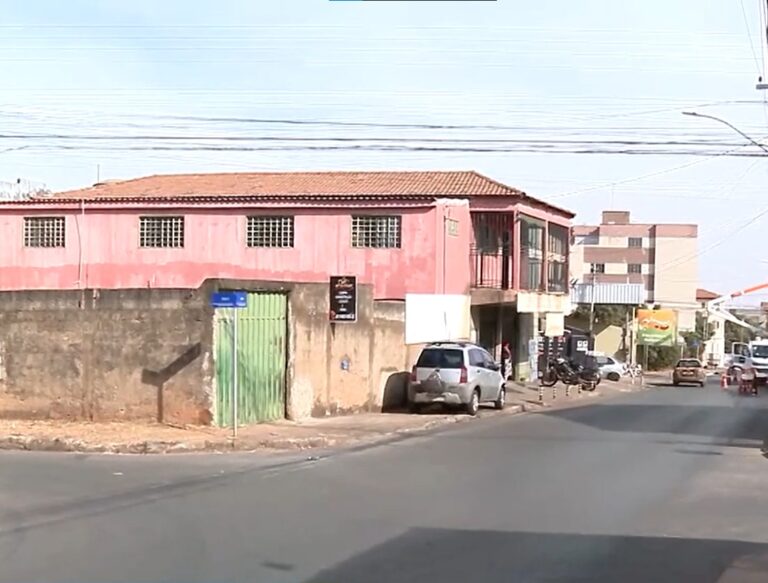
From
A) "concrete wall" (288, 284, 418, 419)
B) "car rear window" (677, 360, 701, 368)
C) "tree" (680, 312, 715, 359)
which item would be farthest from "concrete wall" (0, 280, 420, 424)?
"tree" (680, 312, 715, 359)

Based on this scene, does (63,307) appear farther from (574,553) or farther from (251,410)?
(574,553)

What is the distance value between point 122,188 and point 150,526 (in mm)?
35250

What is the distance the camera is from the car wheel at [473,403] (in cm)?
2767

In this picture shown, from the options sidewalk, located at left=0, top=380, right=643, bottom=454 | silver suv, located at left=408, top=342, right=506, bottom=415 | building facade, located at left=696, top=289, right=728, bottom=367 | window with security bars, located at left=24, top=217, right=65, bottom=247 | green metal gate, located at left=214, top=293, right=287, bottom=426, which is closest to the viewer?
sidewalk, located at left=0, top=380, right=643, bottom=454

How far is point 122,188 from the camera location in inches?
1752

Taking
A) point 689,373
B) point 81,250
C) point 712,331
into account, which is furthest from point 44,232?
point 712,331

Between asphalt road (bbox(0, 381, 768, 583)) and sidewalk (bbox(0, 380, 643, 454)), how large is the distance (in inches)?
36.7

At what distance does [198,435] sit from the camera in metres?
19.8

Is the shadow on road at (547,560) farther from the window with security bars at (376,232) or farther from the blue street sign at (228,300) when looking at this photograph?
the window with security bars at (376,232)

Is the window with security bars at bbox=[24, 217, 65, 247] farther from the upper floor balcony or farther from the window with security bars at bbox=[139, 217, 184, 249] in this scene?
the upper floor balcony

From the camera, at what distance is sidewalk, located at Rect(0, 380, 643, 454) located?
61.0ft

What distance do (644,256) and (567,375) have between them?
2878 inches

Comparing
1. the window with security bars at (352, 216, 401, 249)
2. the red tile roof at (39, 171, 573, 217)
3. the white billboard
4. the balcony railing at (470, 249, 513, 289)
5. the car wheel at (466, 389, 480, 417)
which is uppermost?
the red tile roof at (39, 171, 573, 217)

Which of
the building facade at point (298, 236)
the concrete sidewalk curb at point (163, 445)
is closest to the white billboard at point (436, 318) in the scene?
the building facade at point (298, 236)
